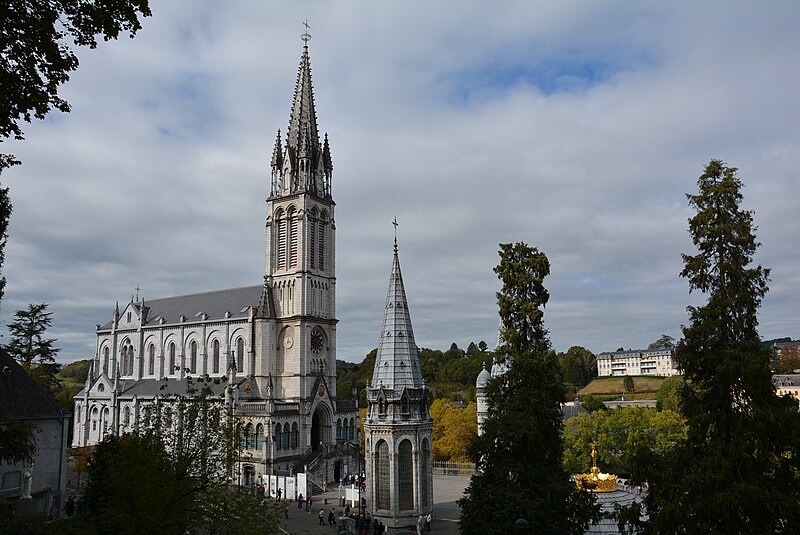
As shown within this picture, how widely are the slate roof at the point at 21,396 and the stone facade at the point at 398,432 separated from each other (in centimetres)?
1927

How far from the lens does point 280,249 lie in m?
64.6

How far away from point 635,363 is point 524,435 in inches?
6897

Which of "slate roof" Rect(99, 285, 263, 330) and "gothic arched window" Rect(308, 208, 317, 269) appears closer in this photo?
"gothic arched window" Rect(308, 208, 317, 269)

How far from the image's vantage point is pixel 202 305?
71188mm

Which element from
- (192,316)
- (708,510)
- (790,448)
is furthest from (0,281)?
(192,316)

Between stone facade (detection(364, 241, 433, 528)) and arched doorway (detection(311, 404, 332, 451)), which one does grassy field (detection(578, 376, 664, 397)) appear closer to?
arched doorway (detection(311, 404, 332, 451))

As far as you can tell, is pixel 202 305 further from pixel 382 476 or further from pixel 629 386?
pixel 629 386

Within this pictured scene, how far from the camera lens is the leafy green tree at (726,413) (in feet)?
52.9

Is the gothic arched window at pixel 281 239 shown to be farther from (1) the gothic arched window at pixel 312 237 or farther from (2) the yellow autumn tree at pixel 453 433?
(2) the yellow autumn tree at pixel 453 433

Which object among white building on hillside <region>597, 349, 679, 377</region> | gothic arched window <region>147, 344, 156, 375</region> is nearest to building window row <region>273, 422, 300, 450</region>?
gothic arched window <region>147, 344, 156, 375</region>

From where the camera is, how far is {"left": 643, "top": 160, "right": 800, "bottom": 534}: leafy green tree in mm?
16125

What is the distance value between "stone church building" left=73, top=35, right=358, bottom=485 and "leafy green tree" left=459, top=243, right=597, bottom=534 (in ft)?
117

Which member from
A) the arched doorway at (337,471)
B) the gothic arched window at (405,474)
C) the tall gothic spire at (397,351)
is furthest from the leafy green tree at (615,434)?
the arched doorway at (337,471)

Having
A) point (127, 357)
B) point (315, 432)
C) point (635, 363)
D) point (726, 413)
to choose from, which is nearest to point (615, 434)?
point (315, 432)
